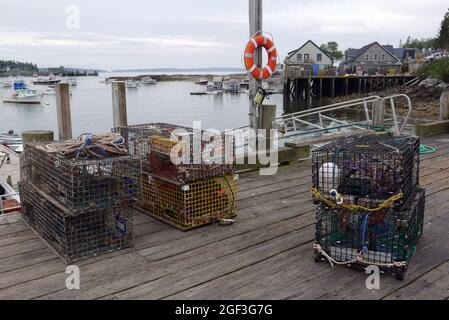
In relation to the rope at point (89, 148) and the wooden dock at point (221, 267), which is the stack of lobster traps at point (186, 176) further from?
the rope at point (89, 148)

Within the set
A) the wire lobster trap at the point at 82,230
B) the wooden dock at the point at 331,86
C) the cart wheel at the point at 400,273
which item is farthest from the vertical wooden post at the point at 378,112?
the wooden dock at the point at 331,86

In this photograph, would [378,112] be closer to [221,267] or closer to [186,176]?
[186,176]

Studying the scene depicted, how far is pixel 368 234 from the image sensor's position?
10.8ft

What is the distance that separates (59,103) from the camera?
16.9 ft

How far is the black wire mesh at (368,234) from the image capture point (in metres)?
3.20

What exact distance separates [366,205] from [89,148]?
2.18 m

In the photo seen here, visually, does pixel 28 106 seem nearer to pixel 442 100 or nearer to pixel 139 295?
pixel 442 100

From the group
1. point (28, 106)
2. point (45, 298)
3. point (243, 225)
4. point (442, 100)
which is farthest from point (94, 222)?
point (28, 106)

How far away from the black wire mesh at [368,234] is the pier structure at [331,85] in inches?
2077

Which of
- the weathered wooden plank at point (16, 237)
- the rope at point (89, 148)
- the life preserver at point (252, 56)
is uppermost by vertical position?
the life preserver at point (252, 56)

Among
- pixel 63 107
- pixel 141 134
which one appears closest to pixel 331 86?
pixel 63 107

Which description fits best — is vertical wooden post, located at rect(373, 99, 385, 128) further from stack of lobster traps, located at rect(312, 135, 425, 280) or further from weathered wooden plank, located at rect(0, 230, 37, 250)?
weathered wooden plank, located at rect(0, 230, 37, 250)

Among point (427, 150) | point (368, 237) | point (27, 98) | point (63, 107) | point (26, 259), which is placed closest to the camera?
point (368, 237)

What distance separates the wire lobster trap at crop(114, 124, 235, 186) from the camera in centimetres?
408
